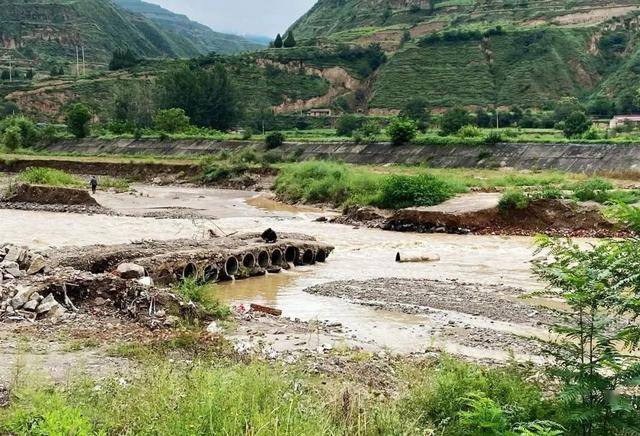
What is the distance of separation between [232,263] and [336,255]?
5.86 metres

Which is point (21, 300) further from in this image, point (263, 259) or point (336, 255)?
point (336, 255)

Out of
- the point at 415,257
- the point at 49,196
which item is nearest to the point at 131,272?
the point at 415,257

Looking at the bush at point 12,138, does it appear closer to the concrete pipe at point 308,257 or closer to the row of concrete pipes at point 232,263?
the row of concrete pipes at point 232,263

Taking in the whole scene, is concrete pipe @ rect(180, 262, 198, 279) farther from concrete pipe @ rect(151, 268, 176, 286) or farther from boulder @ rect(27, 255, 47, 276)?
boulder @ rect(27, 255, 47, 276)

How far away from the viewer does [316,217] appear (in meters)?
38.2

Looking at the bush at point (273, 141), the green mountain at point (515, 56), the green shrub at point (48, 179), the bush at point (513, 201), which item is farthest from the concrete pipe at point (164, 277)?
the green mountain at point (515, 56)

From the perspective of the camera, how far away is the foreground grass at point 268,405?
624 cm

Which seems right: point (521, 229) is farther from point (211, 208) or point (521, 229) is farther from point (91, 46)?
point (91, 46)

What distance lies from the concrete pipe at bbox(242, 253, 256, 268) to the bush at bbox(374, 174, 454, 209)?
1450cm

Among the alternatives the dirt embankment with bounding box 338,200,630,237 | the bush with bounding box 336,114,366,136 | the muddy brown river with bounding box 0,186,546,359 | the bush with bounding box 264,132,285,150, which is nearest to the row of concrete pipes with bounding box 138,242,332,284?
the muddy brown river with bounding box 0,186,546,359

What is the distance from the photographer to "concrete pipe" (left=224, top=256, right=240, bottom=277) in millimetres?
20670

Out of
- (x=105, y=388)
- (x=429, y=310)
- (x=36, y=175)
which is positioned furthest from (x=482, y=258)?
(x=36, y=175)

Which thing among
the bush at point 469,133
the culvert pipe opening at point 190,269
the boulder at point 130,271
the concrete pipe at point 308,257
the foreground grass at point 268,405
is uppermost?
the foreground grass at point 268,405

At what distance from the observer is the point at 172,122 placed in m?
86.4
